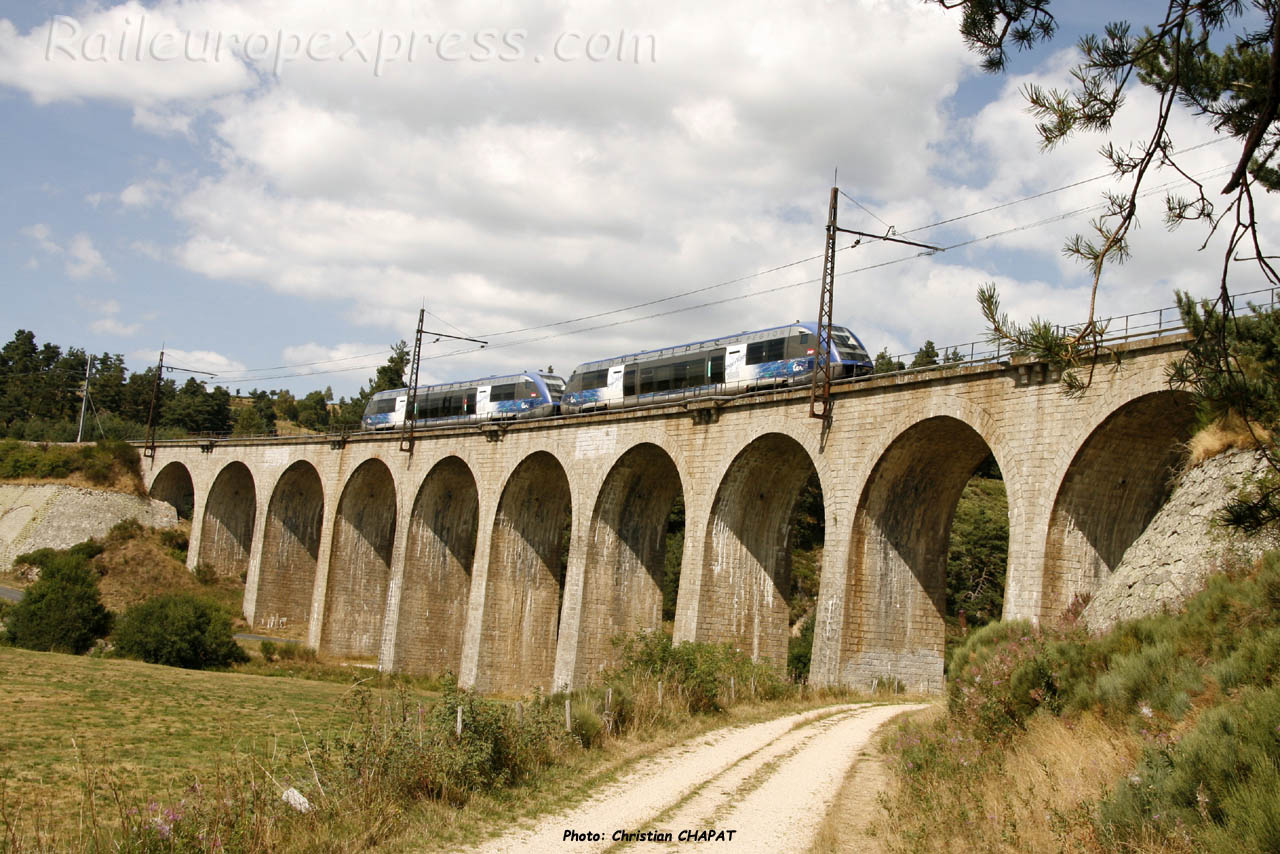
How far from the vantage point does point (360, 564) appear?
46.8 metres

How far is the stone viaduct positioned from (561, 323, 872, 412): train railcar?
4.94 feet

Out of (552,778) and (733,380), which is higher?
(733,380)

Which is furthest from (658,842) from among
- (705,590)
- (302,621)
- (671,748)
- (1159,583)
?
(302,621)

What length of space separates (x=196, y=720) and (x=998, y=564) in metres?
37.8

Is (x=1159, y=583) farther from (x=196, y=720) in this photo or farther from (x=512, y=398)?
(x=512, y=398)

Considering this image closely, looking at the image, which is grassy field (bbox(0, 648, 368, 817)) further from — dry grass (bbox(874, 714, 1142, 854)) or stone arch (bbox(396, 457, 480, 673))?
stone arch (bbox(396, 457, 480, 673))

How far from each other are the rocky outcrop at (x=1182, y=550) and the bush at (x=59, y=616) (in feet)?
115

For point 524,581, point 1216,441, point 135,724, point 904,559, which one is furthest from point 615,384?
point 1216,441

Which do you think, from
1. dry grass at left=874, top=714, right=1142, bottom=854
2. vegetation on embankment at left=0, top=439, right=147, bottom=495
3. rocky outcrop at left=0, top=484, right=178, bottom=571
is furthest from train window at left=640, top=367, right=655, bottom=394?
vegetation on embankment at left=0, top=439, right=147, bottom=495

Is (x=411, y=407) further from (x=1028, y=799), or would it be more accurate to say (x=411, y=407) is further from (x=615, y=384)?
(x=1028, y=799)

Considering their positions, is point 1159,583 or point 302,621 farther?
point 302,621

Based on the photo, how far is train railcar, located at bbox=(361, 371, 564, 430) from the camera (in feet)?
133

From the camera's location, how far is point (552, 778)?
1301 centimetres

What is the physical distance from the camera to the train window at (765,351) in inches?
1142
